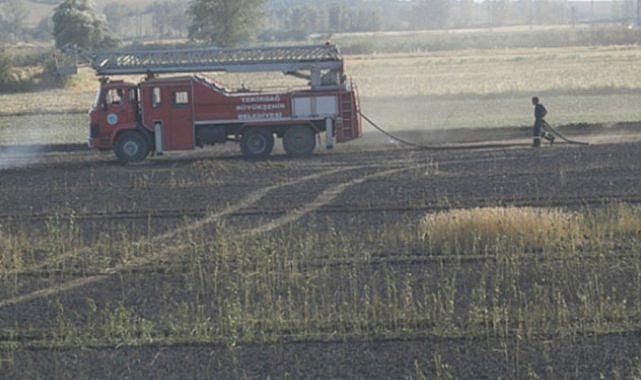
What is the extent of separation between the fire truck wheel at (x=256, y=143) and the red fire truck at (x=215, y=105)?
0.03 m

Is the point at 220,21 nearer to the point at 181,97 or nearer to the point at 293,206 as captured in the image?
the point at 181,97

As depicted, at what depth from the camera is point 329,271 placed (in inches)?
606

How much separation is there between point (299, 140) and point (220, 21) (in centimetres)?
5240

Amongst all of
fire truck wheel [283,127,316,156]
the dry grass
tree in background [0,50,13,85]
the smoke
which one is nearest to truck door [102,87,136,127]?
the smoke

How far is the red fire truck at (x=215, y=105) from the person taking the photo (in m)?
29.1

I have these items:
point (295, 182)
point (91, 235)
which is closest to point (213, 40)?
point (295, 182)

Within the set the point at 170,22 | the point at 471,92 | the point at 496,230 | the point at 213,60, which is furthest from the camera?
the point at 170,22

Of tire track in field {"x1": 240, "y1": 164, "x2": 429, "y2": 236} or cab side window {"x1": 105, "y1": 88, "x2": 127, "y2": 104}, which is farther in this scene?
cab side window {"x1": 105, "y1": 88, "x2": 127, "y2": 104}

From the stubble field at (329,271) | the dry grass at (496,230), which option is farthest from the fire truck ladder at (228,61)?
the dry grass at (496,230)

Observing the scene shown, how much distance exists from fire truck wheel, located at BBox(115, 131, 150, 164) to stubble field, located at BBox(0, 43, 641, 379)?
8.79ft

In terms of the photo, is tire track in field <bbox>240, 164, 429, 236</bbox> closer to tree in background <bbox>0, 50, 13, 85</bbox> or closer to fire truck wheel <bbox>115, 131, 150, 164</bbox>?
fire truck wheel <bbox>115, 131, 150, 164</bbox>

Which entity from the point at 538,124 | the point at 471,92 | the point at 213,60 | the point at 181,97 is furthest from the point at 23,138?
the point at 471,92

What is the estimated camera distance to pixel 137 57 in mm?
29672

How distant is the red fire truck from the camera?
29.1 meters
